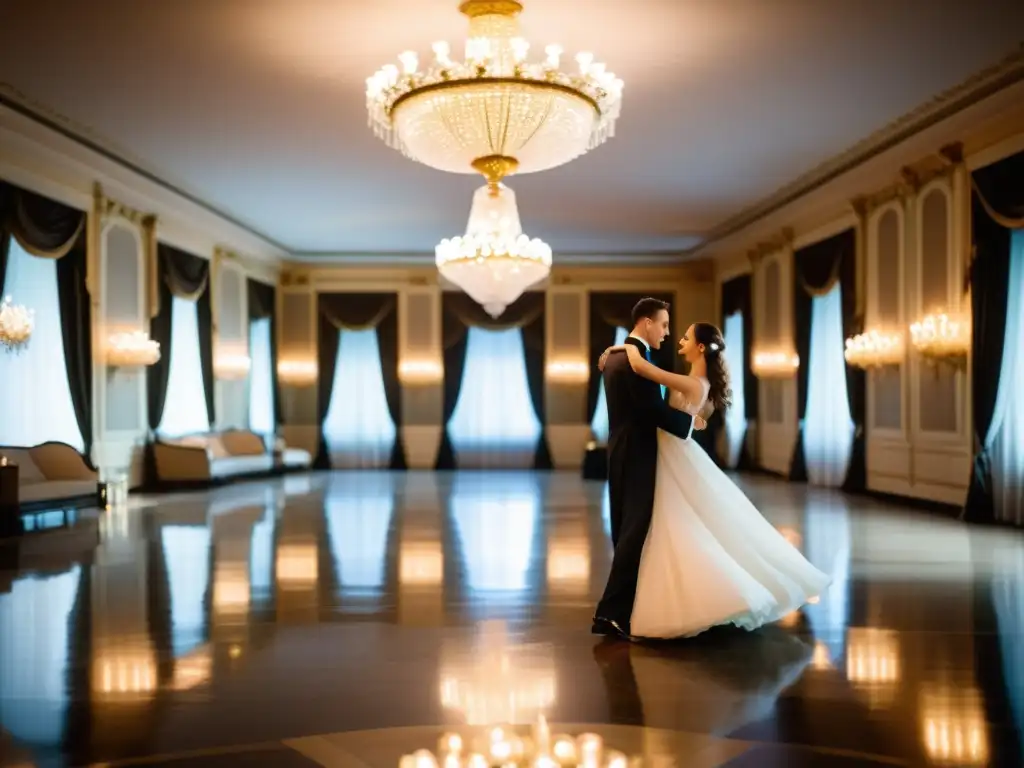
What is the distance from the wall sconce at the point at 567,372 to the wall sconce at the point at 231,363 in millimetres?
5062

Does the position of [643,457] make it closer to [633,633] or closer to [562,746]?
[633,633]

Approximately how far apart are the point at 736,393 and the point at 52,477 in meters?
10.2

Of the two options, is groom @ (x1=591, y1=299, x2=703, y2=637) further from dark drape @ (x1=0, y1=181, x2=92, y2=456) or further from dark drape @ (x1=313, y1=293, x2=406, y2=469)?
dark drape @ (x1=313, y1=293, x2=406, y2=469)

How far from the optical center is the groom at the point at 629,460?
13.2 feet

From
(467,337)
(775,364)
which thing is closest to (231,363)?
(467,337)

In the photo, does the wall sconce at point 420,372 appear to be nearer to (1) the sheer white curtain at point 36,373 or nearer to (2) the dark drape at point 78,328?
(2) the dark drape at point 78,328

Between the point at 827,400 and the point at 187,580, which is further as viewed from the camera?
the point at 827,400

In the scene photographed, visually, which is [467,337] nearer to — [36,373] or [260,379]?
[260,379]

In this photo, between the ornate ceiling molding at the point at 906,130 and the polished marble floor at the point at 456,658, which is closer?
the polished marble floor at the point at 456,658

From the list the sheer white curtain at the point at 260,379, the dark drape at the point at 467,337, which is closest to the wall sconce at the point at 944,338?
the dark drape at the point at 467,337

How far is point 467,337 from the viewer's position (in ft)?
53.6

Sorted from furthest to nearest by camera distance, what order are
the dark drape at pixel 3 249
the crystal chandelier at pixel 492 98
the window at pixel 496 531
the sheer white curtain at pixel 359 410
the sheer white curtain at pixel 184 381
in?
the sheer white curtain at pixel 359 410, the sheer white curtain at pixel 184 381, the dark drape at pixel 3 249, the crystal chandelier at pixel 492 98, the window at pixel 496 531

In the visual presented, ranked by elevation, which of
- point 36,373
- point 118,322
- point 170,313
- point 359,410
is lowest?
point 359,410

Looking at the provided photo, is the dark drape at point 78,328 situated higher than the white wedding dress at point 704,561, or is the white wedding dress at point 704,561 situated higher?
the dark drape at point 78,328
